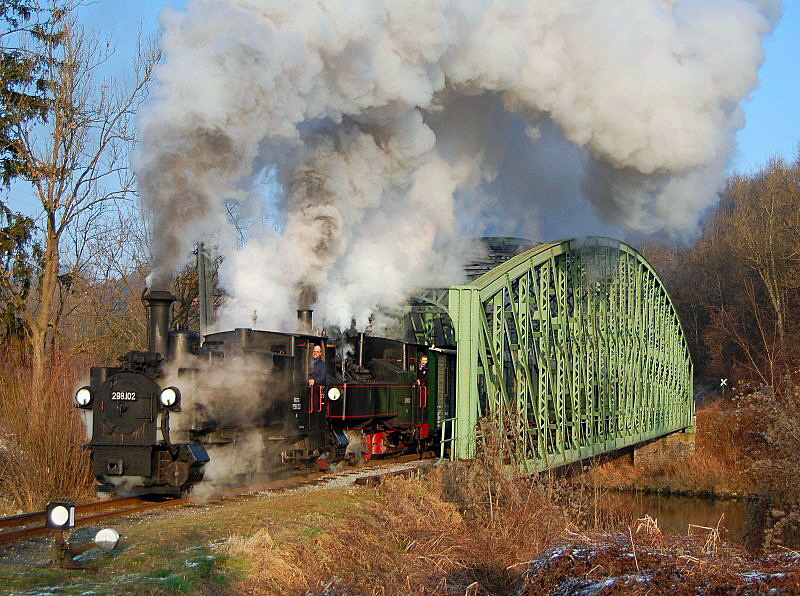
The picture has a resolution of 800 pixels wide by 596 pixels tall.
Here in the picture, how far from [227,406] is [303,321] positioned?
449cm

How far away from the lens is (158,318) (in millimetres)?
13266

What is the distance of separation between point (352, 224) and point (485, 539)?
10.0 meters

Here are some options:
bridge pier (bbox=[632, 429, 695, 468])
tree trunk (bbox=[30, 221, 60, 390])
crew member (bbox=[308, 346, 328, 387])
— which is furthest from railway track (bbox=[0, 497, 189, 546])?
bridge pier (bbox=[632, 429, 695, 468])

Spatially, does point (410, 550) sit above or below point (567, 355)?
below

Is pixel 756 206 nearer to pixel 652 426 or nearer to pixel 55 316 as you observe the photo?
pixel 652 426

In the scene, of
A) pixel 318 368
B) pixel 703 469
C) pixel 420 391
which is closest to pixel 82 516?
pixel 318 368

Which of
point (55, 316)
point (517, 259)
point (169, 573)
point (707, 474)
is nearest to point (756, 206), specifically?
point (707, 474)

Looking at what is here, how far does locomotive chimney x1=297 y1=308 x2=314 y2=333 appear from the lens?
1841cm

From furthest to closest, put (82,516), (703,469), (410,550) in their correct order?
(703,469) → (82,516) → (410,550)

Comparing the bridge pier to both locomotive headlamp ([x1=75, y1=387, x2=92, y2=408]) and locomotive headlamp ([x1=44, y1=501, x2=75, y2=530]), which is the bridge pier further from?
locomotive headlamp ([x1=44, y1=501, x2=75, y2=530])

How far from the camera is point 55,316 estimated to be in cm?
2352

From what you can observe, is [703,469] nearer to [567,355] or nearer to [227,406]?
[567,355]

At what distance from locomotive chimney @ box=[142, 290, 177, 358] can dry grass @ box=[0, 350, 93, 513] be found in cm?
212

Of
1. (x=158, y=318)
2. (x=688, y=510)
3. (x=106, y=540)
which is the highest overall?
(x=158, y=318)
